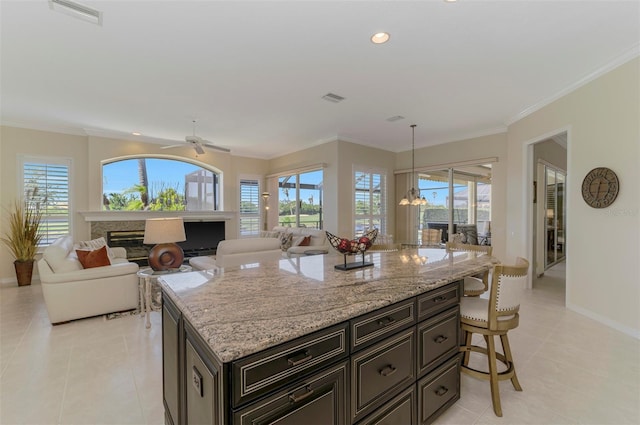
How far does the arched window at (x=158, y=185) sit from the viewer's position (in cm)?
646

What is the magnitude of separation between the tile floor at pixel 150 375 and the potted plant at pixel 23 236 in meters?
2.08

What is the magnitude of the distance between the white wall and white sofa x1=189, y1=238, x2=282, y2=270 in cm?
414

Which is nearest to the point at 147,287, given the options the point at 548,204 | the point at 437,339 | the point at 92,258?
the point at 92,258

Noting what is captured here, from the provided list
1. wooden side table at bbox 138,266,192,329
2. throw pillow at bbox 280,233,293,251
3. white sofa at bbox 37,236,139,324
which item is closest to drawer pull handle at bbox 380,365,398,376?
wooden side table at bbox 138,266,192,329

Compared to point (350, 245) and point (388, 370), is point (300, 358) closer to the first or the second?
point (388, 370)

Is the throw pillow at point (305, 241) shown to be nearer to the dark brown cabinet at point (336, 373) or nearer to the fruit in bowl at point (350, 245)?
the fruit in bowl at point (350, 245)

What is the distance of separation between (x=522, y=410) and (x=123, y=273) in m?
4.52

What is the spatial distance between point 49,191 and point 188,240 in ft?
9.00

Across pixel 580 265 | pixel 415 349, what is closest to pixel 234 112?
pixel 415 349

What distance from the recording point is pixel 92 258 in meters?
3.84

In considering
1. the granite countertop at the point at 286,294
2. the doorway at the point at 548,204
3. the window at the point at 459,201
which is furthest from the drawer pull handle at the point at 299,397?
the window at the point at 459,201

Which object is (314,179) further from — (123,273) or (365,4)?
(365,4)

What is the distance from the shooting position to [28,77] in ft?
11.6

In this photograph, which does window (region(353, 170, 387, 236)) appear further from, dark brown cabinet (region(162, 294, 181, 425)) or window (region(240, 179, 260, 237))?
dark brown cabinet (region(162, 294, 181, 425))
